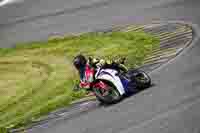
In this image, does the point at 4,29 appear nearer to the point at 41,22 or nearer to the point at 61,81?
the point at 41,22

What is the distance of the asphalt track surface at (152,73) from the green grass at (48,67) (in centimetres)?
152

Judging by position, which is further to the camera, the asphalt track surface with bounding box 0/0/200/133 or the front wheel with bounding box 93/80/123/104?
the front wheel with bounding box 93/80/123/104

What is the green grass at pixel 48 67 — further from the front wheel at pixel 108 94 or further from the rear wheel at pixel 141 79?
the rear wheel at pixel 141 79

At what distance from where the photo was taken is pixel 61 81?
21953mm

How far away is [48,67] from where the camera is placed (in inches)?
952

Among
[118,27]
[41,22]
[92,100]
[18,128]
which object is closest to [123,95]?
[92,100]

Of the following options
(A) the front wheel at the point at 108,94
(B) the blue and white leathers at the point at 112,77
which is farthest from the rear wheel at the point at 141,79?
(A) the front wheel at the point at 108,94

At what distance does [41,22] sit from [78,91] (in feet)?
39.2

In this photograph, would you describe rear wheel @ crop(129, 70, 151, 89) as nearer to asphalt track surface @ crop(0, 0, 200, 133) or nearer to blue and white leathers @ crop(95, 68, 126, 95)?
asphalt track surface @ crop(0, 0, 200, 133)

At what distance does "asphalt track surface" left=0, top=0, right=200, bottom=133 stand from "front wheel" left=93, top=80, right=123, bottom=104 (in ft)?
0.91

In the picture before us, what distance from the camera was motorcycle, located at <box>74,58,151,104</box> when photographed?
719 inches

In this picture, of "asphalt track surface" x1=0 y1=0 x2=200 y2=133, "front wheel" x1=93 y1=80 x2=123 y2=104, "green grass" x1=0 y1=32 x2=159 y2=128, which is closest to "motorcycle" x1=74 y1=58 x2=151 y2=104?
"front wheel" x1=93 y1=80 x2=123 y2=104

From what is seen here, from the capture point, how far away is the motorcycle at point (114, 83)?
18250mm

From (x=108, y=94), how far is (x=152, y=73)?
243cm
